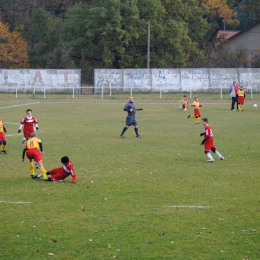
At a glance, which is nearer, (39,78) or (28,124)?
(28,124)

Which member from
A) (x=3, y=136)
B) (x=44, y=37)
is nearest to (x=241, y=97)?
(x=3, y=136)

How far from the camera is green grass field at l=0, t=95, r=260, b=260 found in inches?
378

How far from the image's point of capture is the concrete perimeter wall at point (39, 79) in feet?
185

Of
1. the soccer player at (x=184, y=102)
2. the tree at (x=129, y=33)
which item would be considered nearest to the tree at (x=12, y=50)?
the tree at (x=129, y=33)

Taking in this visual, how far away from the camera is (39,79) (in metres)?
56.8

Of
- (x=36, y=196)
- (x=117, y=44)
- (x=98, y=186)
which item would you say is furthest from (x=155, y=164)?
(x=117, y=44)

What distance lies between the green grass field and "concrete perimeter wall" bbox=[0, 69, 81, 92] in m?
32.1

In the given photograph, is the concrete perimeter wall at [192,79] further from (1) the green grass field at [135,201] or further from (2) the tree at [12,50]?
(1) the green grass field at [135,201]

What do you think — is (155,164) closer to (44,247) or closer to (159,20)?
(44,247)

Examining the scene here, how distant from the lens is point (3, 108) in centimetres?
4122

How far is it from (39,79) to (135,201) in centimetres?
4565

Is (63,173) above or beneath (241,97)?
beneath

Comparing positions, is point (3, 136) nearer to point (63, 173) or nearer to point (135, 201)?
point (63, 173)

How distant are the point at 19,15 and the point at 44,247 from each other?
67.8 m
